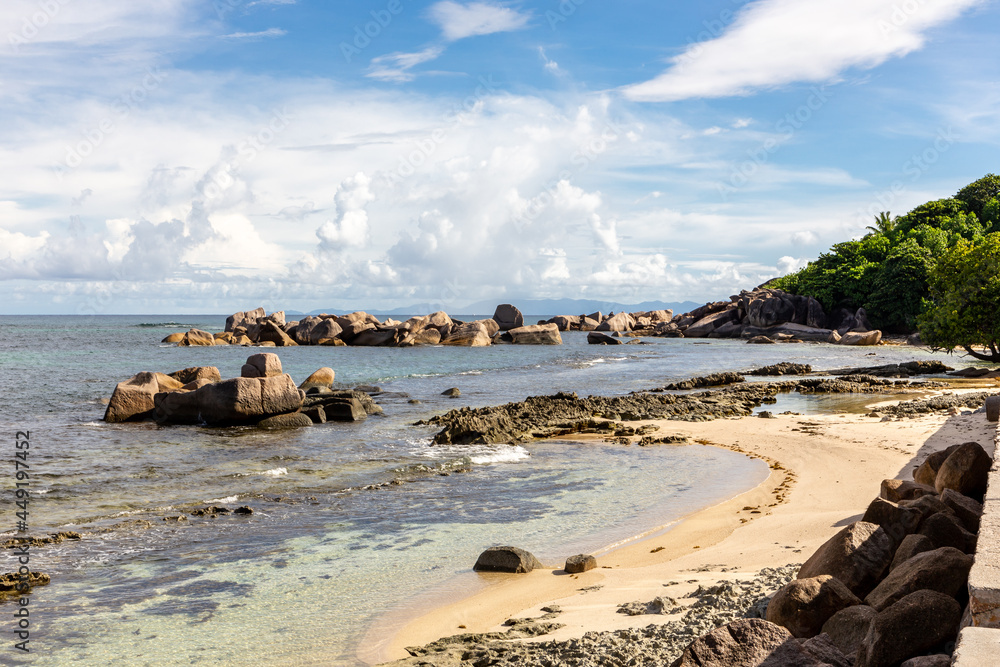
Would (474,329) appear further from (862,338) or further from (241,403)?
(241,403)

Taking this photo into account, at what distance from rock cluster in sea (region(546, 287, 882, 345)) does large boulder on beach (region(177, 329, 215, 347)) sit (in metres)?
37.0

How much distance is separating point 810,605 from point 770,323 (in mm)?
71061

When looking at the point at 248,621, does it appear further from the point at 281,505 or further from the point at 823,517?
the point at 823,517

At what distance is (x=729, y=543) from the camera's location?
8.78 meters

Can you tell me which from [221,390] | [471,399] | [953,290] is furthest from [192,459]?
[953,290]

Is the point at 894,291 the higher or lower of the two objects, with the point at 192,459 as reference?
higher

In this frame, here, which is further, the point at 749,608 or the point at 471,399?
the point at 471,399

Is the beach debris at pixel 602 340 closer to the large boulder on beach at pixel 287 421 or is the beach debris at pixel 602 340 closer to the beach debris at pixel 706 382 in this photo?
the beach debris at pixel 706 382

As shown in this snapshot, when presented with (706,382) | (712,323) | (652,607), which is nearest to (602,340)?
(712,323)

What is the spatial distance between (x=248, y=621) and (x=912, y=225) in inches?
3291

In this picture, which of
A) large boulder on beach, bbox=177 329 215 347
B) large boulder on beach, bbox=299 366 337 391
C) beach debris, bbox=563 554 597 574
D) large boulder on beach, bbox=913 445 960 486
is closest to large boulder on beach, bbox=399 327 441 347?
large boulder on beach, bbox=177 329 215 347

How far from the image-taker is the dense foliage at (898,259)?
59656 mm

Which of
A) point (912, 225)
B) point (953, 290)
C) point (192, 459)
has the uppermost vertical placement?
point (912, 225)

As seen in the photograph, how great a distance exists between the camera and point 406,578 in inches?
319
